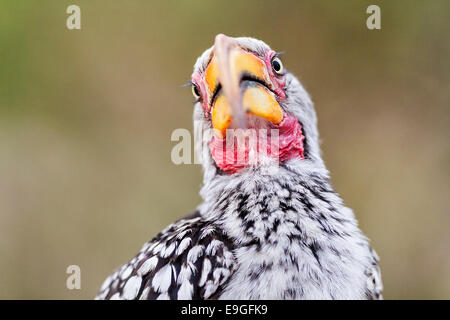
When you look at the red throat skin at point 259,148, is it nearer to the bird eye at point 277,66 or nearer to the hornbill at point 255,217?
the hornbill at point 255,217

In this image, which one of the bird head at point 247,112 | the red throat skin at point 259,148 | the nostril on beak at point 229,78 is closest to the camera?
the nostril on beak at point 229,78

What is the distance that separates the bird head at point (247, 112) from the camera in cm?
177

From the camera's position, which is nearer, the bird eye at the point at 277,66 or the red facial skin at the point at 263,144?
the red facial skin at the point at 263,144

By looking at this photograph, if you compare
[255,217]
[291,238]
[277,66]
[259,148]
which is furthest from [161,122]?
[291,238]

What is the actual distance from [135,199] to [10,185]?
42.7 inches

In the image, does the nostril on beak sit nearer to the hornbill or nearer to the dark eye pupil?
the hornbill

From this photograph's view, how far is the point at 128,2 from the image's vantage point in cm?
364

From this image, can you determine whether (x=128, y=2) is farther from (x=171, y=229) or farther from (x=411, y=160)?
(x=411, y=160)

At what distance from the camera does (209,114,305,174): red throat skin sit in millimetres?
1944

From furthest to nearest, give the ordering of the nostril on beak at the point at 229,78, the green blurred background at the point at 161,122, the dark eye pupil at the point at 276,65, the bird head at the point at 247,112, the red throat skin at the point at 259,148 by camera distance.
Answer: the green blurred background at the point at 161,122
the dark eye pupil at the point at 276,65
the red throat skin at the point at 259,148
the bird head at the point at 247,112
the nostril on beak at the point at 229,78

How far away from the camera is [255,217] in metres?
1.83

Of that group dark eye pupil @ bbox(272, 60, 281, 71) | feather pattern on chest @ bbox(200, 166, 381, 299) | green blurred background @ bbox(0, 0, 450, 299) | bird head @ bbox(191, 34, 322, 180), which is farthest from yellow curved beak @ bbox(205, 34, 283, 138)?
green blurred background @ bbox(0, 0, 450, 299)

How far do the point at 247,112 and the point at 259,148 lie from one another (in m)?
0.24

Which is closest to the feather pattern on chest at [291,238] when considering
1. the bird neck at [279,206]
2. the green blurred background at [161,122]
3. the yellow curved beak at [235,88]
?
the bird neck at [279,206]
